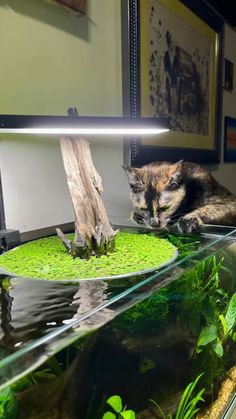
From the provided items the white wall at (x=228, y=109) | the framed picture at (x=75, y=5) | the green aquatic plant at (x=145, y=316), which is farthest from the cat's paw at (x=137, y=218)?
the white wall at (x=228, y=109)

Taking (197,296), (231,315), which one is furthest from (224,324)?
(197,296)

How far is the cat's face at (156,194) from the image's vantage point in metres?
0.96

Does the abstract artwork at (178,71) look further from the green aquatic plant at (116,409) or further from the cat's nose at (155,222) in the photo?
the green aquatic plant at (116,409)

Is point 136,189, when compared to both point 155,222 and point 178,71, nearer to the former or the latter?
point 155,222

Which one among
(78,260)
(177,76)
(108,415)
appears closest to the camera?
(108,415)

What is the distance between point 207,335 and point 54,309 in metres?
0.49

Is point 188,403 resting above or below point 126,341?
below

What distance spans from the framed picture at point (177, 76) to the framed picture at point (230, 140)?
206mm

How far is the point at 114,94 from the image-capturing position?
1.19 m

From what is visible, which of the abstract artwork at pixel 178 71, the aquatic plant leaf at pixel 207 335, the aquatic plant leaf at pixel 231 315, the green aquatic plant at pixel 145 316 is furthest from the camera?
the abstract artwork at pixel 178 71

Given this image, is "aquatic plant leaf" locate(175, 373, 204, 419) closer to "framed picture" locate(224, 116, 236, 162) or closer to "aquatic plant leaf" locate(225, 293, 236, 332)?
"aquatic plant leaf" locate(225, 293, 236, 332)

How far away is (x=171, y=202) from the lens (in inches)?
38.4

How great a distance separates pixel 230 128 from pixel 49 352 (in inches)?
89.2

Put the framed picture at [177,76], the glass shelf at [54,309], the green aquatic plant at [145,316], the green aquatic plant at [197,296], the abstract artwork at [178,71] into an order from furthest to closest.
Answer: the abstract artwork at [178,71] < the framed picture at [177,76] < the green aquatic plant at [197,296] < the green aquatic plant at [145,316] < the glass shelf at [54,309]
